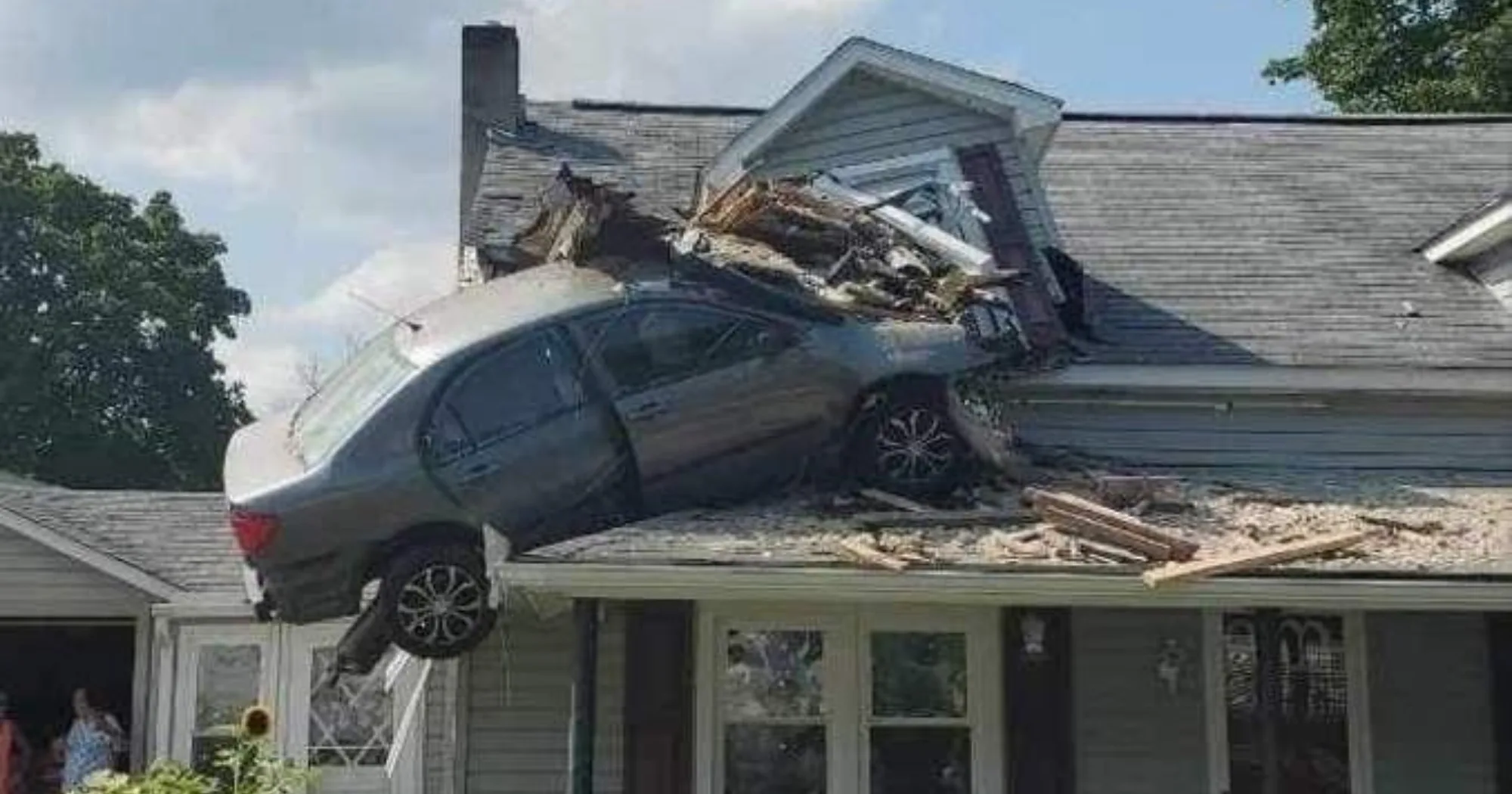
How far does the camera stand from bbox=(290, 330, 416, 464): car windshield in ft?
33.7

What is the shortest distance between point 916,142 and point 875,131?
339 millimetres

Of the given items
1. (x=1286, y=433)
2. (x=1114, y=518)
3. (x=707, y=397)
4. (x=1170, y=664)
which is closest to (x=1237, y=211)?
(x=1286, y=433)

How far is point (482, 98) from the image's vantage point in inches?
627

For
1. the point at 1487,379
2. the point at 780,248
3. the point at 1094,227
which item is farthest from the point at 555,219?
the point at 1487,379

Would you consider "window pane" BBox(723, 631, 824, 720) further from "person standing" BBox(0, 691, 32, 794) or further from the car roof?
"person standing" BBox(0, 691, 32, 794)

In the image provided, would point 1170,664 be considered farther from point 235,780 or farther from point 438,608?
point 235,780

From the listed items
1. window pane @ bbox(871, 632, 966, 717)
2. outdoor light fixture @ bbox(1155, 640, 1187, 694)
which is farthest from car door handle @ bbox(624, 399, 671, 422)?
outdoor light fixture @ bbox(1155, 640, 1187, 694)

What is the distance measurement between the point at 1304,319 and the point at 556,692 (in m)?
5.95

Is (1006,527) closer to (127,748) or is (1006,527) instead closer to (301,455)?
(301,455)

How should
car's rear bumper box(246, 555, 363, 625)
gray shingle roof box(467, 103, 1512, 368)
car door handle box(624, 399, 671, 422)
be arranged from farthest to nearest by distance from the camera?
gray shingle roof box(467, 103, 1512, 368) → car door handle box(624, 399, 671, 422) → car's rear bumper box(246, 555, 363, 625)

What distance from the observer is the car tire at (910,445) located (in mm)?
10828

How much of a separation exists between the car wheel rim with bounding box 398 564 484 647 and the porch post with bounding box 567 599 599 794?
2.66 feet

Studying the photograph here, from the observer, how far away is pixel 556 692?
11688mm

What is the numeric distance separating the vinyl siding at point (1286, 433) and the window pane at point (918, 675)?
66.8 inches
